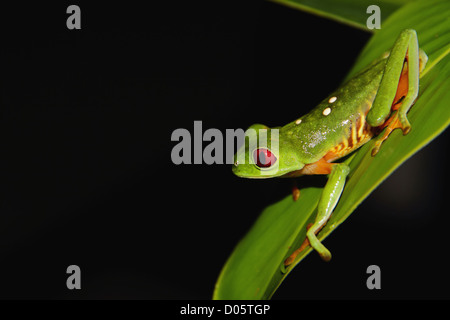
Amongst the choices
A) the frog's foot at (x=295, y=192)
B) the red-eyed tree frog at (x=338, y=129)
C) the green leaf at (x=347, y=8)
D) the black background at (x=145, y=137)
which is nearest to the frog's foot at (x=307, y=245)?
the red-eyed tree frog at (x=338, y=129)

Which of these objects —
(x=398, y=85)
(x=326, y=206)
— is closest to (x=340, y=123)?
(x=398, y=85)

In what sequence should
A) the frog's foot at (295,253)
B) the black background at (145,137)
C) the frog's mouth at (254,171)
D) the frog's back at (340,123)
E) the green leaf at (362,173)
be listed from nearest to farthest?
the green leaf at (362,173) → the frog's foot at (295,253) → the frog's back at (340,123) → the frog's mouth at (254,171) → the black background at (145,137)

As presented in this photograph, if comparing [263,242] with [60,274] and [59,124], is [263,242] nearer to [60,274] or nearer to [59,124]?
[60,274]

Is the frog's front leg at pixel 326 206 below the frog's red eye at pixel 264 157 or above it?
below

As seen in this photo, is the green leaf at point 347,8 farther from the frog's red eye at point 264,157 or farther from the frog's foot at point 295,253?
the frog's foot at point 295,253

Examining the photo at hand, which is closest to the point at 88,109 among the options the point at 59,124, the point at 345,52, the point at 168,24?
the point at 59,124

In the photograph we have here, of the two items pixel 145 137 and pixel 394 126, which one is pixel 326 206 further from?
pixel 145 137

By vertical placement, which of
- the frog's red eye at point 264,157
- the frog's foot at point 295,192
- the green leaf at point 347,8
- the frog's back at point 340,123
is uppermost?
the green leaf at point 347,8
